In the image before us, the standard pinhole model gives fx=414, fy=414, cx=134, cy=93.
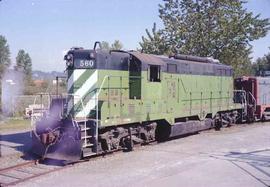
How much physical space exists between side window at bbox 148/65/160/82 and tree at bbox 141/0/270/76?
1632 cm

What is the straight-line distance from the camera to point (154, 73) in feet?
47.3

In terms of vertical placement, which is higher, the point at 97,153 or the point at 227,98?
the point at 227,98

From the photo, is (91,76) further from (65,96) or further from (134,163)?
(134,163)

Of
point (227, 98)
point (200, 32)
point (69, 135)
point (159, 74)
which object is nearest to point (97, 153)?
point (69, 135)

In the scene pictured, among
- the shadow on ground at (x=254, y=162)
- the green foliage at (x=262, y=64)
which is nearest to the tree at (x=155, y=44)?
the shadow on ground at (x=254, y=162)

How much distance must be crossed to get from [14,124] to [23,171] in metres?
12.4

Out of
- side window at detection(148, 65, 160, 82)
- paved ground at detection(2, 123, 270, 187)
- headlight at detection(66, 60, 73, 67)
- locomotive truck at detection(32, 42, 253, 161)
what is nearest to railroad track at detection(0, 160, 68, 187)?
paved ground at detection(2, 123, 270, 187)

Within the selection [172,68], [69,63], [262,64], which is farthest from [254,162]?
[262,64]

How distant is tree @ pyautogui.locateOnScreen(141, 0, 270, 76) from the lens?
99.5 ft

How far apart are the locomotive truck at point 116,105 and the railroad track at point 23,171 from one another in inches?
19.8

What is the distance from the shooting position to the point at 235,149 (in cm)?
1306

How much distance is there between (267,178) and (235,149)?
13.3 feet

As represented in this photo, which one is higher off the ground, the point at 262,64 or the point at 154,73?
the point at 262,64

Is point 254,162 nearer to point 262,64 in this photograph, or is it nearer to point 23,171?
point 23,171
